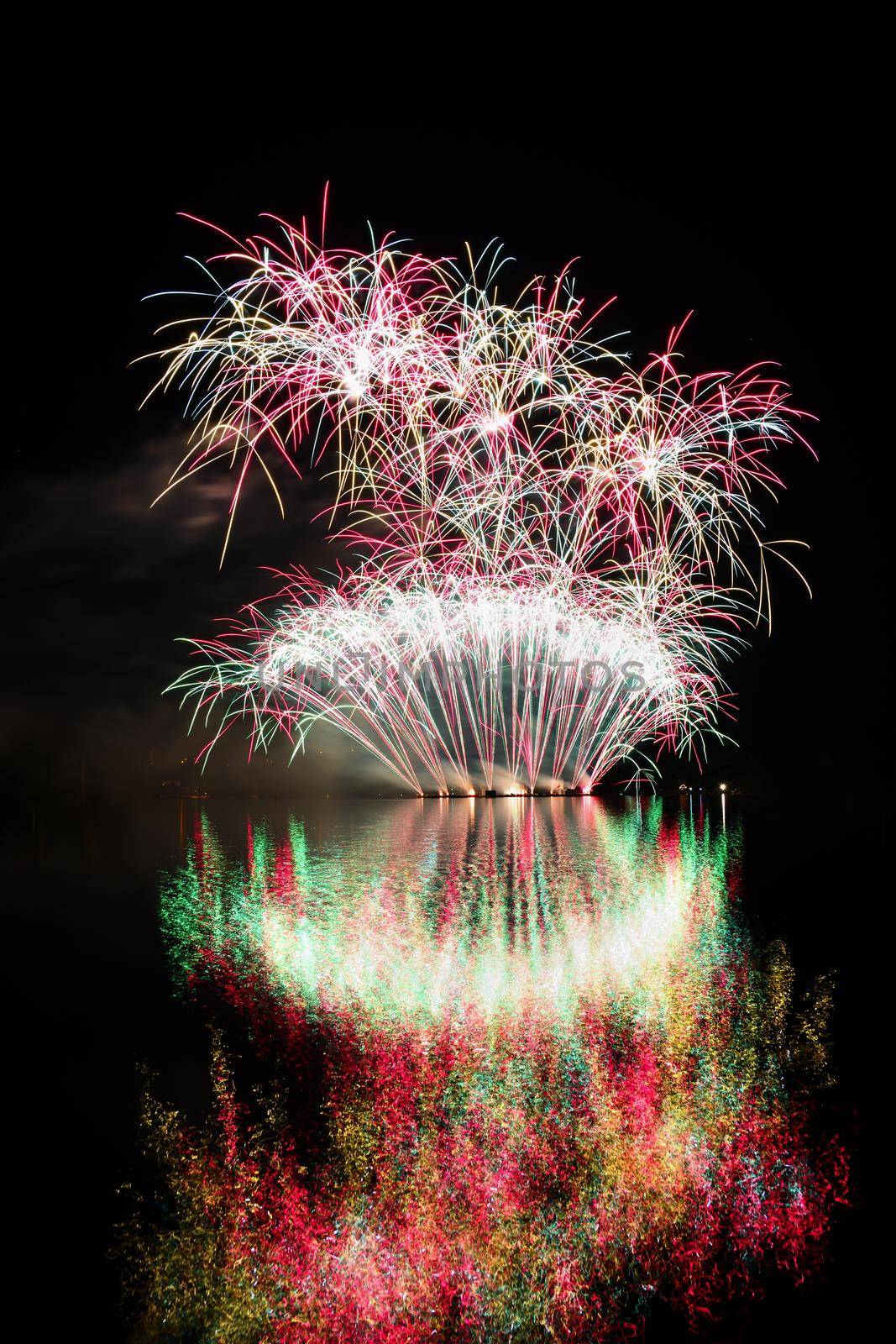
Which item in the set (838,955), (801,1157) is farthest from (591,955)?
(801,1157)

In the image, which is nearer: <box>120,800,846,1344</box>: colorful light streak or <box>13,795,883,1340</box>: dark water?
<box>120,800,846,1344</box>: colorful light streak

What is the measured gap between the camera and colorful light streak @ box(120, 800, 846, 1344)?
2.69 metres

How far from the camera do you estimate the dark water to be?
282 cm

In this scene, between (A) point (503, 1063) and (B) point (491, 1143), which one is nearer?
(B) point (491, 1143)

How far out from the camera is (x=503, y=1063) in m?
4.46

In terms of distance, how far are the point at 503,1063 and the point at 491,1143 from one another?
88 centimetres

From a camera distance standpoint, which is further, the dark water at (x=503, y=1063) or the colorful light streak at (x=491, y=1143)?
the dark water at (x=503, y=1063)

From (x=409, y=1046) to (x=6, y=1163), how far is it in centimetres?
202

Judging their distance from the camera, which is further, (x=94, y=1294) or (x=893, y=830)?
(x=893, y=830)

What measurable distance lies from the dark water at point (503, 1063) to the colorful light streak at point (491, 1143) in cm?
2

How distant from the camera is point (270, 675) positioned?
26.2 meters

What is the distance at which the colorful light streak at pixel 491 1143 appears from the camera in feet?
8.82

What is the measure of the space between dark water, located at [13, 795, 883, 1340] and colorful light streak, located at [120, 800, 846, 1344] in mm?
18

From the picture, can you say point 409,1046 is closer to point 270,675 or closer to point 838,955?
point 838,955
